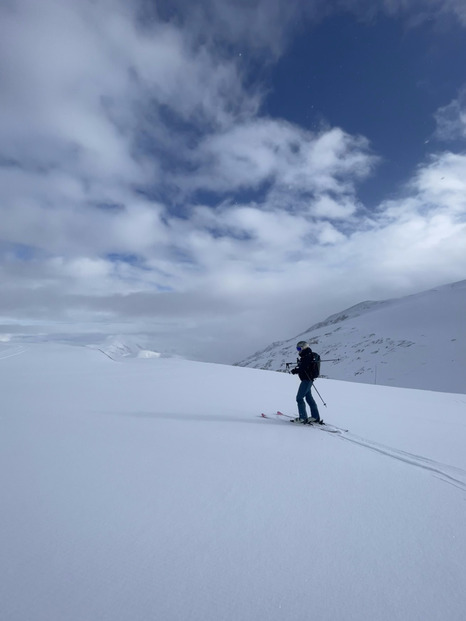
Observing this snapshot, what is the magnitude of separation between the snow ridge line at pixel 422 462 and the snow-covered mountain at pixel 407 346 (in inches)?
1900

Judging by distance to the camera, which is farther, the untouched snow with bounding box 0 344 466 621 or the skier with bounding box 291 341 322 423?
the skier with bounding box 291 341 322 423

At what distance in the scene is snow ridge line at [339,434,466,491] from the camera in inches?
181

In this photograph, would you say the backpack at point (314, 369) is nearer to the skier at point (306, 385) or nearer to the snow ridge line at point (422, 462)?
the skier at point (306, 385)

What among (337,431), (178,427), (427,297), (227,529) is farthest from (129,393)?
(427,297)

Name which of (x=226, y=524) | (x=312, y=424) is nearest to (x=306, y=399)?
(x=312, y=424)

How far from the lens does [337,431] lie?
277 inches

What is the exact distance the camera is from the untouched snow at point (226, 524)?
7.73 ft

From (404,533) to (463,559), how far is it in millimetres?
499

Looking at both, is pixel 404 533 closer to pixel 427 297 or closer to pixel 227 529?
pixel 227 529

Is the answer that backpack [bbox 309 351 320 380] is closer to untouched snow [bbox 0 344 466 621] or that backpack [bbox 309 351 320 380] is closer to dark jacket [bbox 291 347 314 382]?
dark jacket [bbox 291 347 314 382]

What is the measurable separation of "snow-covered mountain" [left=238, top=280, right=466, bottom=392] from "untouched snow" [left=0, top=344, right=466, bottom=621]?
4971cm

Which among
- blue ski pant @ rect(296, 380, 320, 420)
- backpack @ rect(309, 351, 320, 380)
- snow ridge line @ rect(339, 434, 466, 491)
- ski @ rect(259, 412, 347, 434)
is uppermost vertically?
backpack @ rect(309, 351, 320, 380)

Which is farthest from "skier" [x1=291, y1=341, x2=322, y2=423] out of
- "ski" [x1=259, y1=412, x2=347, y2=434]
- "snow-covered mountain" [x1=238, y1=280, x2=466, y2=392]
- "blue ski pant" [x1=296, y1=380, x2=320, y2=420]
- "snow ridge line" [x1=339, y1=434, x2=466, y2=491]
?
"snow-covered mountain" [x1=238, y1=280, x2=466, y2=392]

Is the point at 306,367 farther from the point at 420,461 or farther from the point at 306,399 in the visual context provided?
the point at 420,461
